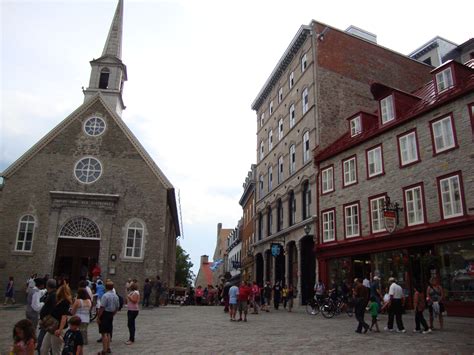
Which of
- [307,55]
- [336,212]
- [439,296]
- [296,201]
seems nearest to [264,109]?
[307,55]

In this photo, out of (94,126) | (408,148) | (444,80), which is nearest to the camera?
(444,80)

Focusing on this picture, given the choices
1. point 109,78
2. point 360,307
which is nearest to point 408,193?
point 360,307

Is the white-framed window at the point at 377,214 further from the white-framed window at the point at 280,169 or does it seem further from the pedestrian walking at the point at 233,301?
the white-framed window at the point at 280,169

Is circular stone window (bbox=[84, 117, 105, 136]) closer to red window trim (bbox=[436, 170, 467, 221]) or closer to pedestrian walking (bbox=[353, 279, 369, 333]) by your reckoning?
red window trim (bbox=[436, 170, 467, 221])

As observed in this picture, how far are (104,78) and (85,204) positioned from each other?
44.8ft

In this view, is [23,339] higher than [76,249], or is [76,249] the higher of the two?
[76,249]

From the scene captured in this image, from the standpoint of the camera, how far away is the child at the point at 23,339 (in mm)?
5305

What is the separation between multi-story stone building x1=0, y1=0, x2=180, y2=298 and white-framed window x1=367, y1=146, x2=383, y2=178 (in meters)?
14.0

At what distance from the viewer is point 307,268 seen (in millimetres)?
27156

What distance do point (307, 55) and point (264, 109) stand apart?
10.1m

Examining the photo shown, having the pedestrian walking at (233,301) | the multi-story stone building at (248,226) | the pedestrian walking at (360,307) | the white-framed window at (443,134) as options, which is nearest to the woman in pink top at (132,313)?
the pedestrian walking at (360,307)

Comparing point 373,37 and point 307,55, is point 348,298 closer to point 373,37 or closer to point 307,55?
point 307,55

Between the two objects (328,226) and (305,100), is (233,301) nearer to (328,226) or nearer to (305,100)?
(328,226)

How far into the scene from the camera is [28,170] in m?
28.4
